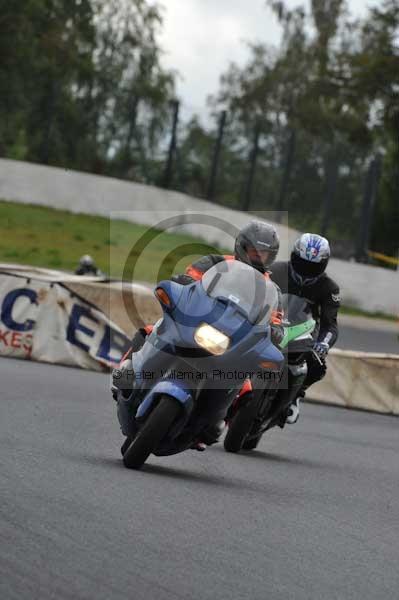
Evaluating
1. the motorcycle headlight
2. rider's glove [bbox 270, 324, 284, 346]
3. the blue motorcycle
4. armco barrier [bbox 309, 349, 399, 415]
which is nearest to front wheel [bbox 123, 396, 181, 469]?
the blue motorcycle

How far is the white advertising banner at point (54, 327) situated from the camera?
654 inches

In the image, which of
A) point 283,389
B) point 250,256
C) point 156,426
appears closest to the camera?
point 156,426

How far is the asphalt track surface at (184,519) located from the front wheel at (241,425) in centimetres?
12

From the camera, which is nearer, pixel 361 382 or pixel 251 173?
pixel 361 382

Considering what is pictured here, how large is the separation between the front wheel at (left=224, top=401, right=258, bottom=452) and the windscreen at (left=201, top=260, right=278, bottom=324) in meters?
1.34

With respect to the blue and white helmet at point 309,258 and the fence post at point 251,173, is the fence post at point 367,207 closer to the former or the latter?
the fence post at point 251,173

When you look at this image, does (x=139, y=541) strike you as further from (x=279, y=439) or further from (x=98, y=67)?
(x=98, y=67)

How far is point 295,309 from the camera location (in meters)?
11.7

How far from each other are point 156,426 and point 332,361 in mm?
8253

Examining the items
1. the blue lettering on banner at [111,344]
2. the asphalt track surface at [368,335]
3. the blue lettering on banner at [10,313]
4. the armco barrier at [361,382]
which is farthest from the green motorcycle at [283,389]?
the asphalt track surface at [368,335]

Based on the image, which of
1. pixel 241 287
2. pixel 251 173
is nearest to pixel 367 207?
pixel 251 173

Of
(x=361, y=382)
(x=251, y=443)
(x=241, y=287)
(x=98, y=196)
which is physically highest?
(x=241, y=287)

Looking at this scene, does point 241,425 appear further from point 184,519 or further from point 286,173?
point 286,173

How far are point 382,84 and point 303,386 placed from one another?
27.8 m
